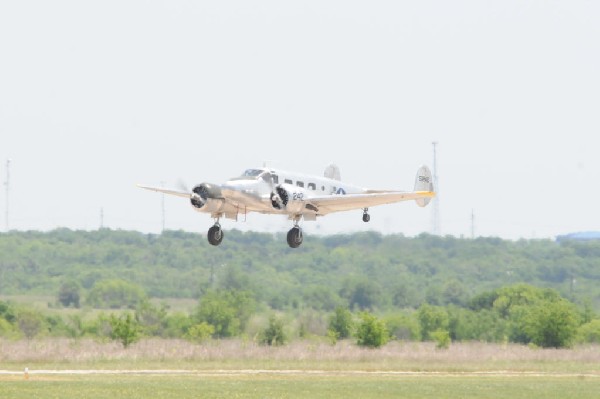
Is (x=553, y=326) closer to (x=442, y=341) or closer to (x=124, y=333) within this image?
(x=442, y=341)

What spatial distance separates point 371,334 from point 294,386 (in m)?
38.6

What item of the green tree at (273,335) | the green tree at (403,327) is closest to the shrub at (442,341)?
the green tree at (403,327)

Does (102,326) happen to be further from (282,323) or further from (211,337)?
(282,323)

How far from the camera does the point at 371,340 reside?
409 feet

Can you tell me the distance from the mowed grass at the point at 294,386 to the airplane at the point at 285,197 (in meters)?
14.1

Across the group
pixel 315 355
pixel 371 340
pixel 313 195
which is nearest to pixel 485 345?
pixel 371 340

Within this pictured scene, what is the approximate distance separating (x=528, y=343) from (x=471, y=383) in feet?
156

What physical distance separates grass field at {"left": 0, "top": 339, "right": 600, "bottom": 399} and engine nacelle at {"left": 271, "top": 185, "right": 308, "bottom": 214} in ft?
49.4

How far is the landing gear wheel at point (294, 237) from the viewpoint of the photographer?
6794cm

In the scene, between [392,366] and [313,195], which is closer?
[313,195]

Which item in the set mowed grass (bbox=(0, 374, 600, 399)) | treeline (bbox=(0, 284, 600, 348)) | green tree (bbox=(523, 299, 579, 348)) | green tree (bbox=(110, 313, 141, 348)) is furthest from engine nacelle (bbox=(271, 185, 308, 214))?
green tree (bbox=(523, 299, 579, 348))

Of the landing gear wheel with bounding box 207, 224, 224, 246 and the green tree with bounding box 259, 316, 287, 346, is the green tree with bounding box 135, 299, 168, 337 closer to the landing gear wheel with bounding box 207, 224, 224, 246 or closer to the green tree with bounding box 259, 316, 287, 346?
the green tree with bounding box 259, 316, 287, 346

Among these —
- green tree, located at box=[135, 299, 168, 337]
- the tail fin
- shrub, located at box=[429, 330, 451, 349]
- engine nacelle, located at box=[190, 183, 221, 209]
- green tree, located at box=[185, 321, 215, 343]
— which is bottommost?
shrub, located at box=[429, 330, 451, 349]

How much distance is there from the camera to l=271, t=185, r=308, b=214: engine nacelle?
67250 mm
